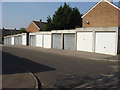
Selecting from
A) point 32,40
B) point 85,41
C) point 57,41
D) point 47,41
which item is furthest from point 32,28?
point 85,41

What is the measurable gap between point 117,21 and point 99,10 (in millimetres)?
4223

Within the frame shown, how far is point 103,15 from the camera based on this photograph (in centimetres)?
3120

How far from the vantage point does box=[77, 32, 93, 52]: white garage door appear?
22319 mm

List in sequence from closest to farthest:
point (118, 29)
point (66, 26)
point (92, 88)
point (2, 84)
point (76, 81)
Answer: point (92, 88)
point (2, 84)
point (76, 81)
point (118, 29)
point (66, 26)

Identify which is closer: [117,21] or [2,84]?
[2,84]

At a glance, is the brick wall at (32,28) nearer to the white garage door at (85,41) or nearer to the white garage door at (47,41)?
the white garage door at (47,41)

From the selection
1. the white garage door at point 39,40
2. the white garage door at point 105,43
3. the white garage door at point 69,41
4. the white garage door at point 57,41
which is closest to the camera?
the white garage door at point 105,43

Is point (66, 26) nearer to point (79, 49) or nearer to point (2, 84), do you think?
point (79, 49)

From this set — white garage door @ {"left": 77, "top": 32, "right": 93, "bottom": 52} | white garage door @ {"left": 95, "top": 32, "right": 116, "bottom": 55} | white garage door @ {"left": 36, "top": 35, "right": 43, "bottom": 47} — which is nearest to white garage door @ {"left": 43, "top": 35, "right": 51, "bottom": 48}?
white garage door @ {"left": 36, "top": 35, "right": 43, "bottom": 47}

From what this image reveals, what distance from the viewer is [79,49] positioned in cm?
2427

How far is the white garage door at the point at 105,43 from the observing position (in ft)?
64.1

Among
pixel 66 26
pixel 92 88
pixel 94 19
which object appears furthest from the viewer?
pixel 66 26

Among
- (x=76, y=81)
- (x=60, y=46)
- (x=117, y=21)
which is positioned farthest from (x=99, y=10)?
(x=76, y=81)

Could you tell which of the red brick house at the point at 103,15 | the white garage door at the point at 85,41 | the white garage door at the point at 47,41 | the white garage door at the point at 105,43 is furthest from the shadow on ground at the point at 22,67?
the red brick house at the point at 103,15
